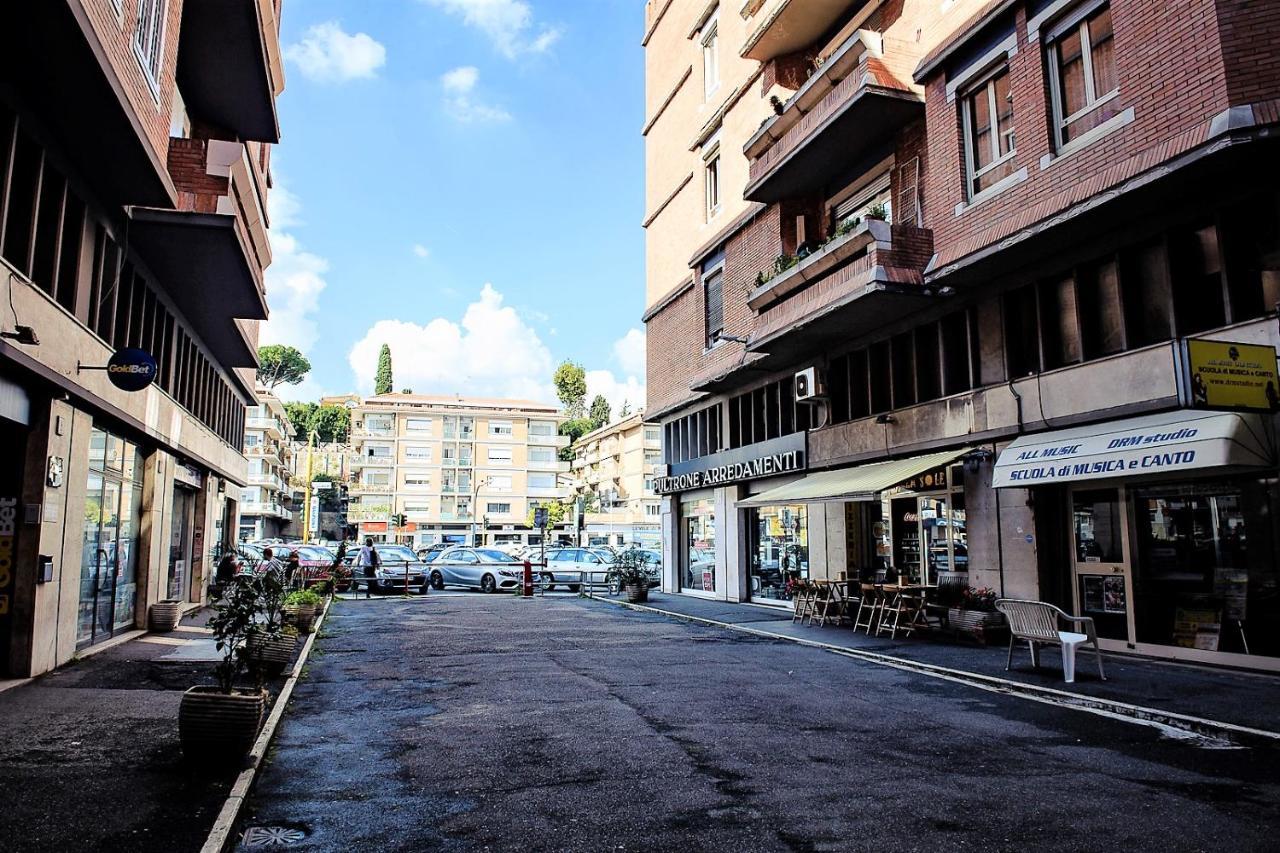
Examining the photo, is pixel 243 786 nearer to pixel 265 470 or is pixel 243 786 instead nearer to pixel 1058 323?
pixel 1058 323

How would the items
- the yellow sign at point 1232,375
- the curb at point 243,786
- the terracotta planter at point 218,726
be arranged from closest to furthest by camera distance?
1. the curb at point 243,786
2. the terracotta planter at point 218,726
3. the yellow sign at point 1232,375

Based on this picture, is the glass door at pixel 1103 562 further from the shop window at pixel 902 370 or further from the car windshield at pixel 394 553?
the car windshield at pixel 394 553

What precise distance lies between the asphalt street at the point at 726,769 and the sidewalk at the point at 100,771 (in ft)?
1.44

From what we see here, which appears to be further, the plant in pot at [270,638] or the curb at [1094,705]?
the curb at [1094,705]

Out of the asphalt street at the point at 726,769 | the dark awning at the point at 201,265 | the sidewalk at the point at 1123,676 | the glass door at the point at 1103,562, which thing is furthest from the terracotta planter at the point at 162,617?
the glass door at the point at 1103,562

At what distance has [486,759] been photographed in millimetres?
6559

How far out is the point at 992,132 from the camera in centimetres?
1383

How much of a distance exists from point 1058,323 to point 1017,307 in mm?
882

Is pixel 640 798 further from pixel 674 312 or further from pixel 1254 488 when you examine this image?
pixel 674 312

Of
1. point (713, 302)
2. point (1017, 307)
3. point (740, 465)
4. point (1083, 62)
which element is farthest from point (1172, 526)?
point (713, 302)

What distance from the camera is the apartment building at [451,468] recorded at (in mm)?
84188

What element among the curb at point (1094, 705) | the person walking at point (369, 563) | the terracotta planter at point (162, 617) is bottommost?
the curb at point (1094, 705)

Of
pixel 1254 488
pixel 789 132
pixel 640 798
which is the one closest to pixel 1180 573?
pixel 1254 488

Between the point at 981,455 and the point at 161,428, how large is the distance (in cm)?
1493
